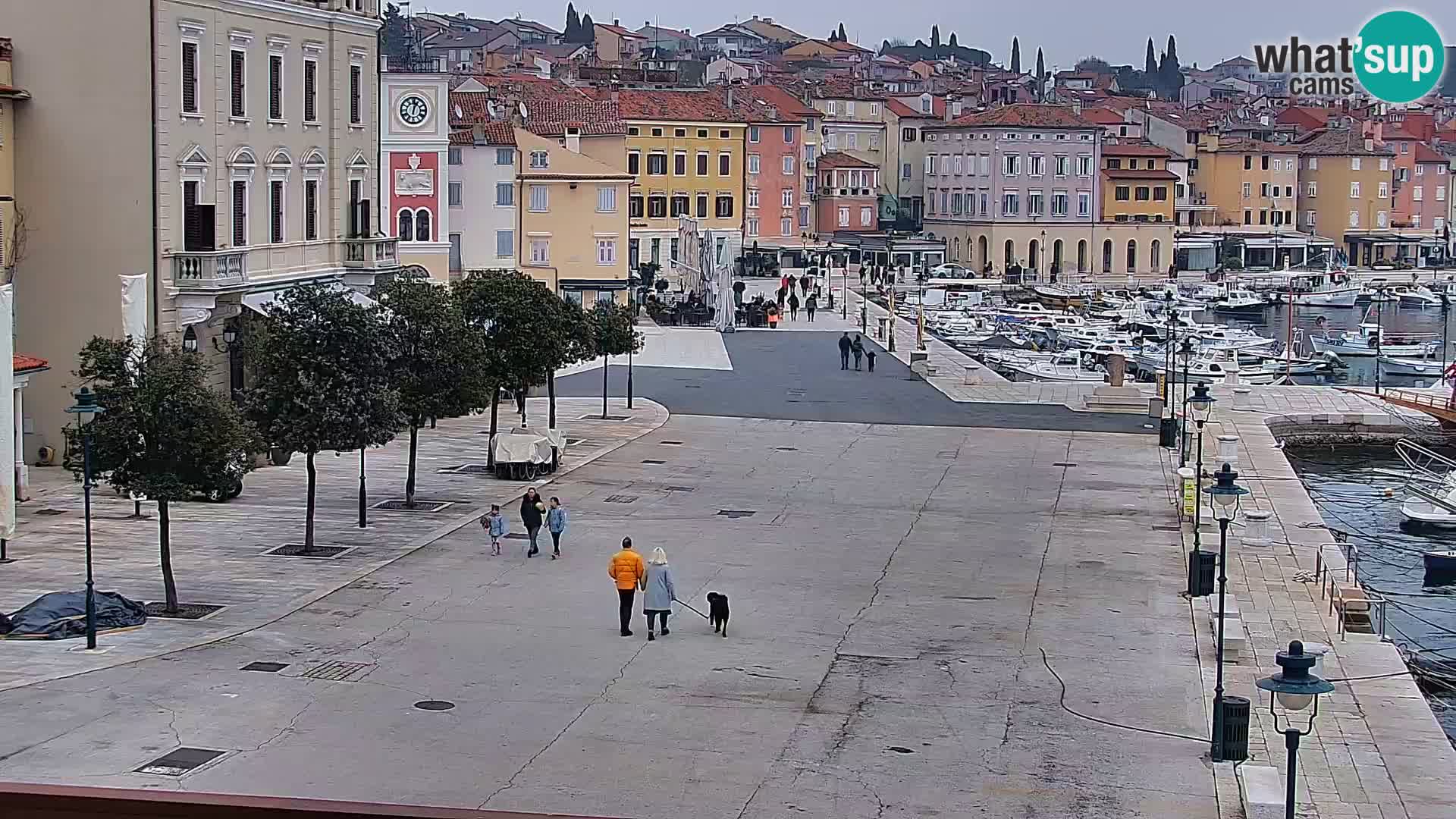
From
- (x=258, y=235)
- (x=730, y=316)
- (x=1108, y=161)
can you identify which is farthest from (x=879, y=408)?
(x=1108, y=161)

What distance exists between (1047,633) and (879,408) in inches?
1089

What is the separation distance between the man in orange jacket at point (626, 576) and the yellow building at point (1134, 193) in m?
107

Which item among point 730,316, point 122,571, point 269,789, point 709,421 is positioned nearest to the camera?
point 269,789

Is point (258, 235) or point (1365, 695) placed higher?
point (258, 235)

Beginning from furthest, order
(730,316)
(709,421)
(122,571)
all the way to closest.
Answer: (730,316), (709,421), (122,571)

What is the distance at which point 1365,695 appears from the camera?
21.4 meters

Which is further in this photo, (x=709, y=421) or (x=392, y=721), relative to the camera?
(x=709, y=421)

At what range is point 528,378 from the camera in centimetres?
3806

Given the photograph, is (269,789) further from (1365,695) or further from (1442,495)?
(1442,495)

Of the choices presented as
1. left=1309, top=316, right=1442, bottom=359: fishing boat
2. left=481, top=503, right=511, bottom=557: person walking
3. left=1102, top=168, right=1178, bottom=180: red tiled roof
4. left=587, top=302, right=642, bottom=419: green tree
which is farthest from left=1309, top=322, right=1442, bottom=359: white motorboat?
left=481, top=503, right=511, bottom=557: person walking

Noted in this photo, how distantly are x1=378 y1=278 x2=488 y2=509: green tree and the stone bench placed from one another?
57.7 ft

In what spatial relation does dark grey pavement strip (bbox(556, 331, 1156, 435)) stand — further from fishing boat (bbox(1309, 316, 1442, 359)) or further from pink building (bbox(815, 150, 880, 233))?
pink building (bbox(815, 150, 880, 233))

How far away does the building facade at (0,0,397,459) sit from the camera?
112 feet

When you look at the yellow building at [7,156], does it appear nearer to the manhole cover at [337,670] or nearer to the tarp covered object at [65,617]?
the tarp covered object at [65,617]
